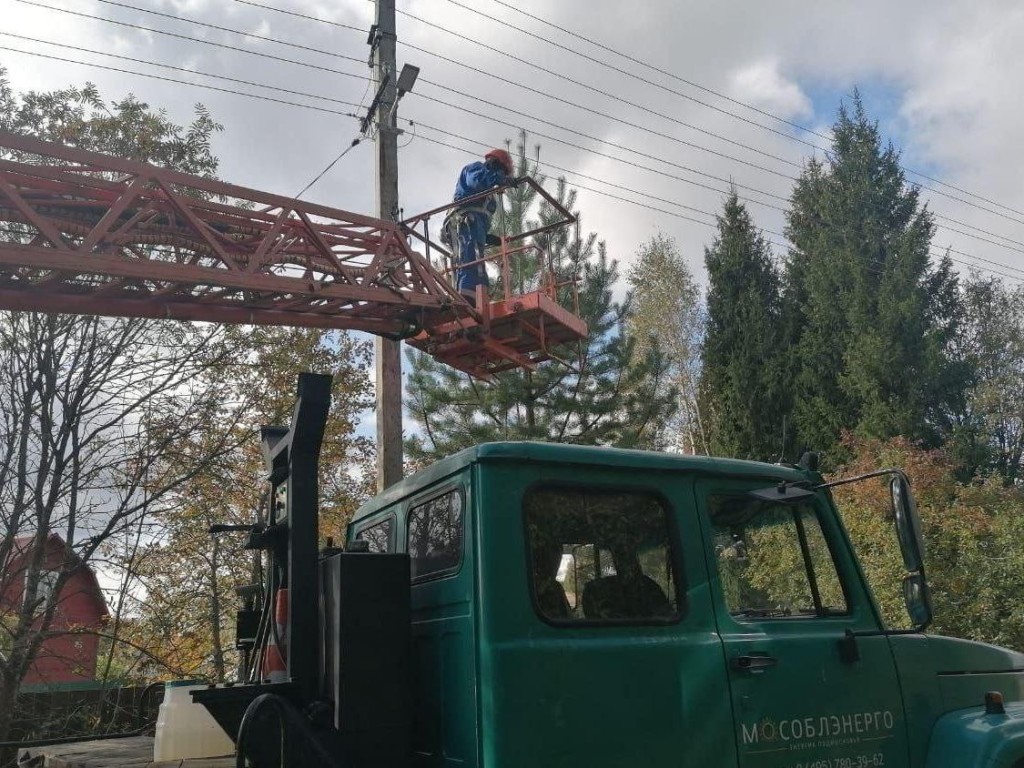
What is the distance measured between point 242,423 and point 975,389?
66.8ft

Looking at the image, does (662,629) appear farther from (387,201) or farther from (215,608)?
(215,608)

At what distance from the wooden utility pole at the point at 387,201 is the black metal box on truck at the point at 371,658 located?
17.8 feet

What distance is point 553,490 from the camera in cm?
300

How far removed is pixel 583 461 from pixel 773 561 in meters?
1.14

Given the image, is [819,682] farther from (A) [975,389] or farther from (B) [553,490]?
(A) [975,389]

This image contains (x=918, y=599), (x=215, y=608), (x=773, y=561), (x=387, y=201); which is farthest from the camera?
(x=215, y=608)

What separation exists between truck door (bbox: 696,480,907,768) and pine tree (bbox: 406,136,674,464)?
37.9 feet

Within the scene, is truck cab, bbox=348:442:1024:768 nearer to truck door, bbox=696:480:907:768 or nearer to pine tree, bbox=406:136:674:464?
truck door, bbox=696:480:907:768

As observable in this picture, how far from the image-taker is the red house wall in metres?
9.52

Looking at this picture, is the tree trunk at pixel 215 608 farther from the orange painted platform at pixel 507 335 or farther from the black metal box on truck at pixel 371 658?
the black metal box on truck at pixel 371 658

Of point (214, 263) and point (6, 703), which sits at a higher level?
point (214, 263)

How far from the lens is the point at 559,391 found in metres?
15.8

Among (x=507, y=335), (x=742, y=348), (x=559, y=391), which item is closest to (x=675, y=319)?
(x=742, y=348)

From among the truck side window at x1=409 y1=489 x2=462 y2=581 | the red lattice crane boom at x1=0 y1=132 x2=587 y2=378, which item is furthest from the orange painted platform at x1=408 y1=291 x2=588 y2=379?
the truck side window at x1=409 y1=489 x2=462 y2=581
